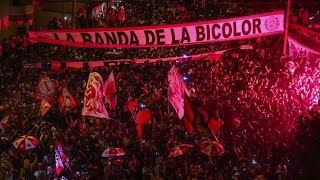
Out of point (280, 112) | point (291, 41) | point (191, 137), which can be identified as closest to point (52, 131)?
point (191, 137)

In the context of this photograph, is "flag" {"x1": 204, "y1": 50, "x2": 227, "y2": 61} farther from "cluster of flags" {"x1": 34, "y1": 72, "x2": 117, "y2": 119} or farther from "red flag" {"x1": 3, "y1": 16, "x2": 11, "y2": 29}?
"red flag" {"x1": 3, "y1": 16, "x2": 11, "y2": 29}

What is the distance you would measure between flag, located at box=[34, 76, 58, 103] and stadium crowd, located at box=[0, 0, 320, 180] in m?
1.06

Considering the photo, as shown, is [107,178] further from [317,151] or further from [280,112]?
[317,151]

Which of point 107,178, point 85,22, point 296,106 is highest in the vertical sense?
point 85,22

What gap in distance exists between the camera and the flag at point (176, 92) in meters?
10.9

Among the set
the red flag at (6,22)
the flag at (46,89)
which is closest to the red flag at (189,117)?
the flag at (46,89)

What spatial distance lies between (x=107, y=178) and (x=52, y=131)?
3.05 m

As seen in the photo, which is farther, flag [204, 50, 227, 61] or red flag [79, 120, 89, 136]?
flag [204, 50, 227, 61]

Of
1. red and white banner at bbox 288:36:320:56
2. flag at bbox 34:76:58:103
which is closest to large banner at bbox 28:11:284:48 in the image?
flag at bbox 34:76:58:103

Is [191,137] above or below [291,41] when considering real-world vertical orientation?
below

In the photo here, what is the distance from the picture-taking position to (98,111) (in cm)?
1248

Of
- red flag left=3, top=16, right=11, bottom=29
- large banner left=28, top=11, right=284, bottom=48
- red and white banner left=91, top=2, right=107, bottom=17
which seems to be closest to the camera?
large banner left=28, top=11, right=284, bottom=48

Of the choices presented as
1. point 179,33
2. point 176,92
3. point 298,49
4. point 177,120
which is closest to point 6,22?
point 177,120

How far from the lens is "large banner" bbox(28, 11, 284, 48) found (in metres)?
12.2
